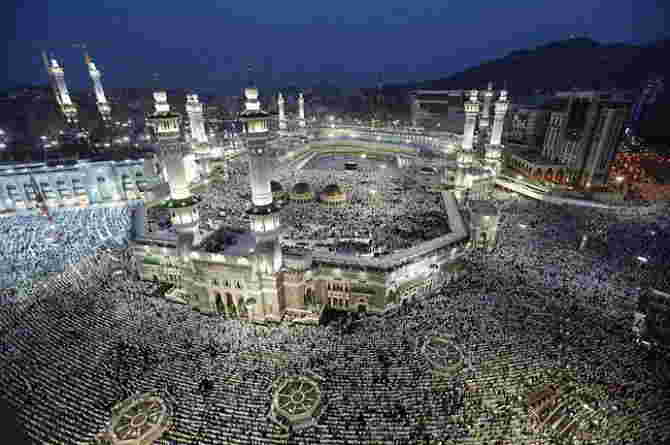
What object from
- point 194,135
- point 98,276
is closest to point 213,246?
point 98,276

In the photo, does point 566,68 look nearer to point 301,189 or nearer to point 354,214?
point 301,189

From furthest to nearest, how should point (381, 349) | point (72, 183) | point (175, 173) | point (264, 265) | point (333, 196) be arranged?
point (72, 183), point (333, 196), point (175, 173), point (264, 265), point (381, 349)

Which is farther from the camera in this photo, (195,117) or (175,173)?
(195,117)

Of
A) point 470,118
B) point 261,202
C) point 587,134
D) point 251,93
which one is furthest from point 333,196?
point 587,134

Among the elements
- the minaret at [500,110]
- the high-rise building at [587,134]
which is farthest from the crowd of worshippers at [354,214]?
the high-rise building at [587,134]

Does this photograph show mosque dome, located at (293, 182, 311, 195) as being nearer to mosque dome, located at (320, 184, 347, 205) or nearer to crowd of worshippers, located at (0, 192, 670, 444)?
mosque dome, located at (320, 184, 347, 205)

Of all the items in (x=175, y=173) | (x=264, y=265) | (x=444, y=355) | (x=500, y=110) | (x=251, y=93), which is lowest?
(x=444, y=355)

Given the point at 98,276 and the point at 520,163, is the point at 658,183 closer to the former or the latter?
the point at 520,163

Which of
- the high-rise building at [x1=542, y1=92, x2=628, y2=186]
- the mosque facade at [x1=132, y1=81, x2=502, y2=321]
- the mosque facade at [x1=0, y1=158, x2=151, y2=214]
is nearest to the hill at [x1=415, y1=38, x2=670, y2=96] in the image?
the high-rise building at [x1=542, y1=92, x2=628, y2=186]
